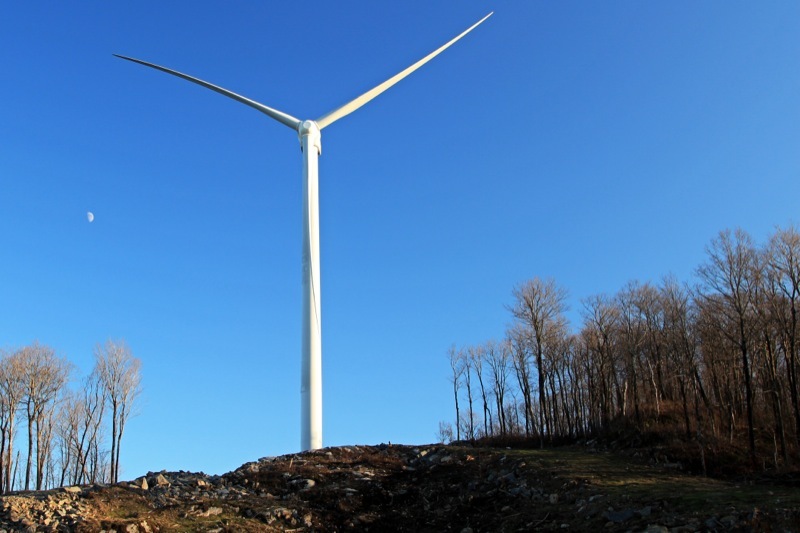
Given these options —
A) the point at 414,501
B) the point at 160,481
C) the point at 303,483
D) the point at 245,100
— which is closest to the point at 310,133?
the point at 245,100

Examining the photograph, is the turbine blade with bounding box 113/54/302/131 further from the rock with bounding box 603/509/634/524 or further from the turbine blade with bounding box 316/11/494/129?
the rock with bounding box 603/509/634/524

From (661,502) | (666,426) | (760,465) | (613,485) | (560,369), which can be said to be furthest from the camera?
(560,369)

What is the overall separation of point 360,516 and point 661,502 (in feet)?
30.4

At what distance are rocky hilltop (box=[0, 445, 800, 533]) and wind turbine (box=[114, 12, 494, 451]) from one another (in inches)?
93.9

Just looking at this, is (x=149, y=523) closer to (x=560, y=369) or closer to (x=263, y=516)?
(x=263, y=516)

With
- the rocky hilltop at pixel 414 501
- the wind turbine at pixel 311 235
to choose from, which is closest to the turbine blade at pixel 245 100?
the wind turbine at pixel 311 235

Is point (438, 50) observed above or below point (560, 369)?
above

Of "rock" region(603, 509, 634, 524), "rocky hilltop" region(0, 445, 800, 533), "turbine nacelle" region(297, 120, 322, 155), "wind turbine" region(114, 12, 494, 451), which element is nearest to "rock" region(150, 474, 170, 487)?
"rocky hilltop" region(0, 445, 800, 533)

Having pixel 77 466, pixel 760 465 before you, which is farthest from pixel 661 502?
pixel 77 466

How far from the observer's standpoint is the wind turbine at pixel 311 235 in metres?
30.4

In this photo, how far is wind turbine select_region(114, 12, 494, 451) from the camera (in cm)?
A: 3036

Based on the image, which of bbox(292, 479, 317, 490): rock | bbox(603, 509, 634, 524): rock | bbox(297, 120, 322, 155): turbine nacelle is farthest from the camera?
bbox(297, 120, 322, 155): turbine nacelle

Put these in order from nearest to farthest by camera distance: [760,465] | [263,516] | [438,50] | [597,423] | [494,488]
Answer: [263,516]
[494,488]
[760,465]
[438,50]
[597,423]

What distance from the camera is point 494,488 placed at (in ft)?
77.0
